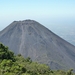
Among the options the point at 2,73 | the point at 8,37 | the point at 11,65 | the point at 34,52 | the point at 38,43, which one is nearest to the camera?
the point at 2,73

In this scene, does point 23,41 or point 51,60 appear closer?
point 51,60

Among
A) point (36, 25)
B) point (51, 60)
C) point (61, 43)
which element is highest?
point (36, 25)

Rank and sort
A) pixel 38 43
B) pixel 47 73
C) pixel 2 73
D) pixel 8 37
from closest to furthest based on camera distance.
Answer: pixel 2 73, pixel 47 73, pixel 38 43, pixel 8 37

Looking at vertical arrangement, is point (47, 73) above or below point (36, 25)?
below

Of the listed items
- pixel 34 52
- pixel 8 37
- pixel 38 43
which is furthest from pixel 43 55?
pixel 8 37

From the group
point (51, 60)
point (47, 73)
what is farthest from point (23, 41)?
point (47, 73)

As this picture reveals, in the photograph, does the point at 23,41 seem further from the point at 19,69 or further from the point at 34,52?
the point at 19,69
